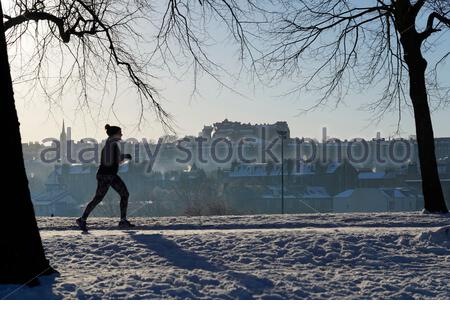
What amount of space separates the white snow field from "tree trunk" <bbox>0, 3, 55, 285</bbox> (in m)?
0.37

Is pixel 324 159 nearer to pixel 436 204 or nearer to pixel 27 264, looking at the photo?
pixel 436 204

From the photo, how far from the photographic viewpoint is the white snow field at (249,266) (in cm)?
668

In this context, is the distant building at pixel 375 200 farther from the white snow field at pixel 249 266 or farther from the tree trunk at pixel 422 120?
the white snow field at pixel 249 266

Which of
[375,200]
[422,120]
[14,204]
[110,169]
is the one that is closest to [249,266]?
[14,204]

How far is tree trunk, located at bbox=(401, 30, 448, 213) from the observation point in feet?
52.1

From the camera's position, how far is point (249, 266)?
8016 mm

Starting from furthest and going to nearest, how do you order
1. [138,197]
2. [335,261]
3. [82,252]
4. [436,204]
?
[138,197] → [436,204] → [82,252] → [335,261]

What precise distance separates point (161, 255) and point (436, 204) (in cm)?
926

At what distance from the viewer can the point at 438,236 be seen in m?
9.47

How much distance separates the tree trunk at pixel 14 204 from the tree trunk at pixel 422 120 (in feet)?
35.9

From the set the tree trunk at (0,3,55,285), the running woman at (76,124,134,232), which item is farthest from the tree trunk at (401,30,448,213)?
the tree trunk at (0,3,55,285)

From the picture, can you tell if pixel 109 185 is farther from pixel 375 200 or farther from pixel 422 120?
pixel 375 200

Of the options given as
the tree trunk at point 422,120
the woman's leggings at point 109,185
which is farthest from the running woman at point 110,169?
the tree trunk at point 422,120

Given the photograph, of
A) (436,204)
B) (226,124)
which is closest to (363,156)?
(226,124)
